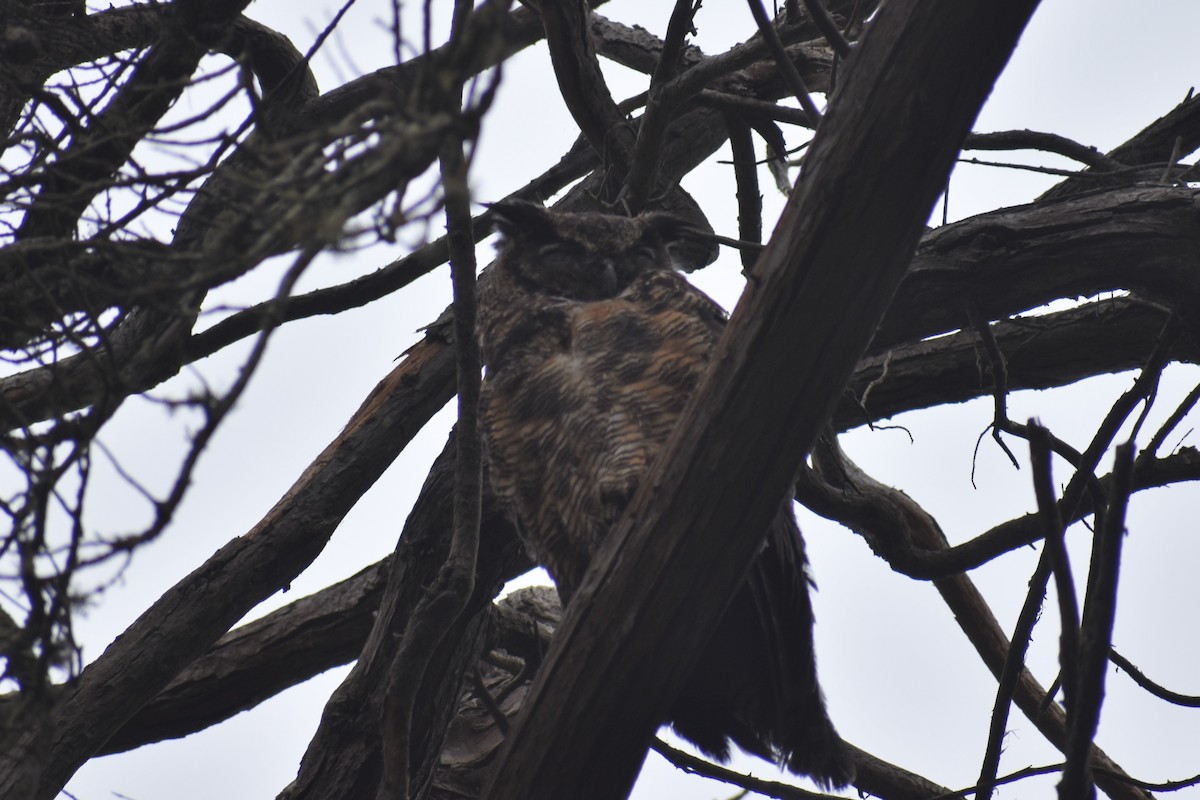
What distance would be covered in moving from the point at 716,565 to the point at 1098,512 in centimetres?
124

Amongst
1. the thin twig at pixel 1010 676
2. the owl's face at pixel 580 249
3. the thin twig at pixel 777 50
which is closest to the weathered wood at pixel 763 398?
the thin twig at pixel 777 50

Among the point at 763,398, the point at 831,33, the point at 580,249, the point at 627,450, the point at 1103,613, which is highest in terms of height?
the point at 580,249

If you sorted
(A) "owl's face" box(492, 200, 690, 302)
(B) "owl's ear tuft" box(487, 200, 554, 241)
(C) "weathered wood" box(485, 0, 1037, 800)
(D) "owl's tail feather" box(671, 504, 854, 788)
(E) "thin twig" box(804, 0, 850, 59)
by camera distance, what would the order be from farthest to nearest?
(B) "owl's ear tuft" box(487, 200, 554, 241)
(A) "owl's face" box(492, 200, 690, 302)
(D) "owl's tail feather" box(671, 504, 854, 788)
(E) "thin twig" box(804, 0, 850, 59)
(C) "weathered wood" box(485, 0, 1037, 800)

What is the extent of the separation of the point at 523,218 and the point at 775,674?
1.94m

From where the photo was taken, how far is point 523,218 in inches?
160

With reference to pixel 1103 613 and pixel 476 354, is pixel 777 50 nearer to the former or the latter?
pixel 476 354

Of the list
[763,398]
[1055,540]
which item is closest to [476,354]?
[763,398]

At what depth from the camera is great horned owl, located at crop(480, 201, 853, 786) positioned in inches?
120

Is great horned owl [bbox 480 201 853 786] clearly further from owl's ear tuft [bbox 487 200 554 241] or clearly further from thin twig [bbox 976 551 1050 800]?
thin twig [bbox 976 551 1050 800]

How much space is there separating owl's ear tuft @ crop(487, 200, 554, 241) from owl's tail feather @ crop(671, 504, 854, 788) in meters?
1.50

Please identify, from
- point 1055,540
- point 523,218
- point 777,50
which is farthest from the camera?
point 523,218

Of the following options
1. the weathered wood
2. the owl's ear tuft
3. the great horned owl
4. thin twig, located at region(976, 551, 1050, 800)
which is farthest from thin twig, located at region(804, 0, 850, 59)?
the owl's ear tuft

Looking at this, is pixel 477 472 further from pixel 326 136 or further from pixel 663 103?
pixel 663 103

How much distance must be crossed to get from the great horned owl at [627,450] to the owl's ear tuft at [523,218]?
24 cm
